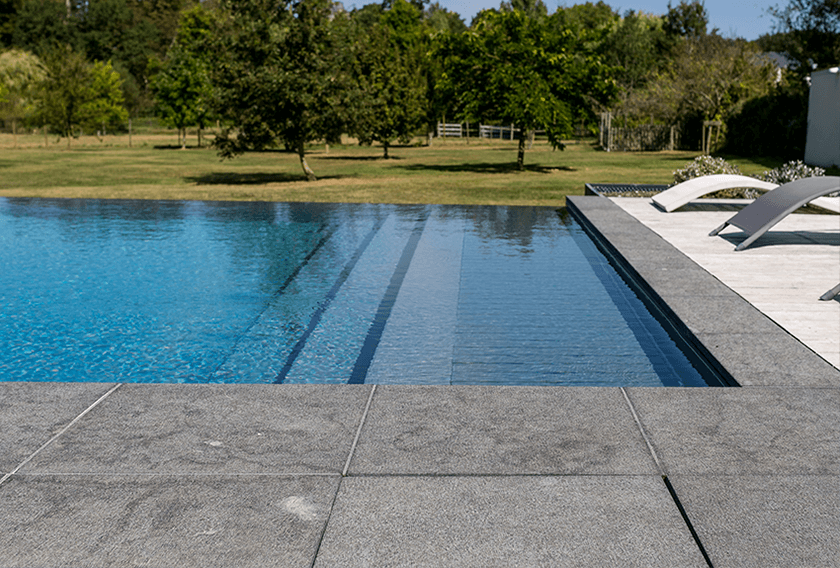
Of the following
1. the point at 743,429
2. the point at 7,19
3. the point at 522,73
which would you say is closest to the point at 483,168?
the point at 522,73

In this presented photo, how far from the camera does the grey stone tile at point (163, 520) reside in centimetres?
281

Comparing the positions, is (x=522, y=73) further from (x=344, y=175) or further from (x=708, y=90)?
(x=708, y=90)

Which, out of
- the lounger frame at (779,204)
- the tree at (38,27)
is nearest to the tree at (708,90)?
the lounger frame at (779,204)

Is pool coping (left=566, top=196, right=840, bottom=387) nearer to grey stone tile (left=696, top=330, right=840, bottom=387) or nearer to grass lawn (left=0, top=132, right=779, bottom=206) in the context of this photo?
grey stone tile (left=696, top=330, right=840, bottom=387)

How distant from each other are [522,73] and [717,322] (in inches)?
834

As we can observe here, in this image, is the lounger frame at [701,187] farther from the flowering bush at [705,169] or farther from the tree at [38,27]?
the tree at [38,27]

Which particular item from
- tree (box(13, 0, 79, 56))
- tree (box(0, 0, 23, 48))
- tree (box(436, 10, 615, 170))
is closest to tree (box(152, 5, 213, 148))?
tree (box(436, 10, 615, 170))

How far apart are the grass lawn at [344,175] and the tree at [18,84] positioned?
9.90 m

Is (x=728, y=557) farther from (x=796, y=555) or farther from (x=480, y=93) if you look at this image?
(x=480, y=93)

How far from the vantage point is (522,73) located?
84.7 ft

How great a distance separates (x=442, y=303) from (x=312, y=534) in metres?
4.95

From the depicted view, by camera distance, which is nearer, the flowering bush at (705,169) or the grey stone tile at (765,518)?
the grey stone tile at (765,518)

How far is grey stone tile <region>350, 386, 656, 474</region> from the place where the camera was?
138 inches

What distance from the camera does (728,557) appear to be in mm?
2801
